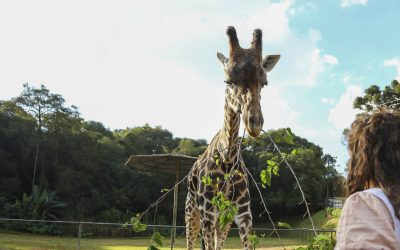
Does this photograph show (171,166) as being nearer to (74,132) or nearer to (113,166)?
(74,132)

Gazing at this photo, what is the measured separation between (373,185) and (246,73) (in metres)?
2.05

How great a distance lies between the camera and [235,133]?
3.70 metres

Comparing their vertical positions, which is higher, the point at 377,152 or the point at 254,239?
the point at 377,152

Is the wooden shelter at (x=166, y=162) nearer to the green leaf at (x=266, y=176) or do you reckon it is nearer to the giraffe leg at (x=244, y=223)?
the giraffe leg at (x=244, y=223)

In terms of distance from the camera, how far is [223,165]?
145 inches

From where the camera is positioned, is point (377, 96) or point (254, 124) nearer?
point (254, 124)

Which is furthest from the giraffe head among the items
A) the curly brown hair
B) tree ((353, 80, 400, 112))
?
tree ((353, 80, 400, 112))

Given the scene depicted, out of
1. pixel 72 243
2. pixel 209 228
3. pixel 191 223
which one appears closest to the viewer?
pixel 209 228

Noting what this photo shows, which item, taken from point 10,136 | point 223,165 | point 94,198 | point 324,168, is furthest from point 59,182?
point 223,165

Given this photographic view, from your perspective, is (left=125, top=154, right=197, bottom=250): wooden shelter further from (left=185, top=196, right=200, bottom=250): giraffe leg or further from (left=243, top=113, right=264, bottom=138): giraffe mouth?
(left=243, top=113, right=264, bottom=138): giraffe mouth

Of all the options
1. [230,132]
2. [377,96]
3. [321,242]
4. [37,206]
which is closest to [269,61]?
[230,132]

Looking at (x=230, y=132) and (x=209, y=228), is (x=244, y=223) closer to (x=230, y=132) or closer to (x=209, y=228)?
(x=209, y=228)

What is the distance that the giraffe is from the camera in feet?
10.0

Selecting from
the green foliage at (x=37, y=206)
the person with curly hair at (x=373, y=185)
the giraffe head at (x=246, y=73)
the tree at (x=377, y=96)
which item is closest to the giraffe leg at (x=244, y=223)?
the giraffe head at (x=246, y=73)
